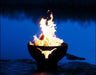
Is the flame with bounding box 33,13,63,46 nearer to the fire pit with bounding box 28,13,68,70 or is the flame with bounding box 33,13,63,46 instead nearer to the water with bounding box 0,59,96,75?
the fire pit with bounding box 28,13,68,70

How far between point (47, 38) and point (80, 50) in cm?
314

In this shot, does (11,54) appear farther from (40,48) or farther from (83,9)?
(83,9)

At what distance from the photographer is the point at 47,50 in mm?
5785

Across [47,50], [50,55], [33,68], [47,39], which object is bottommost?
[33,68]

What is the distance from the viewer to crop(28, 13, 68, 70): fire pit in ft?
19.0

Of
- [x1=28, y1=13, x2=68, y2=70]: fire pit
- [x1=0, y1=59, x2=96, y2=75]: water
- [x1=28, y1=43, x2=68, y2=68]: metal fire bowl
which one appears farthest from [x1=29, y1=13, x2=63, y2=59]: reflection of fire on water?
[x1=0, y1=59, x2=96, y2=75]: water

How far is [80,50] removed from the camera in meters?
9.02

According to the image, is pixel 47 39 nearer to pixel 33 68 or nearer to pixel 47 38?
pixel 47 38

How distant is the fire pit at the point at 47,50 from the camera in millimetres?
5785

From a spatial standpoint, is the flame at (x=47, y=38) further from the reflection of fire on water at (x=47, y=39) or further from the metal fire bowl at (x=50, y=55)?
the metal fire bowl at (x=50, y=55)

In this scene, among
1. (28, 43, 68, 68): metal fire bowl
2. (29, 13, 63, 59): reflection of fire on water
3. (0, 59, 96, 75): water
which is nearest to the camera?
(0, 59, 96, 75): water

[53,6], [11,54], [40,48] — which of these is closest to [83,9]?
[53,6]

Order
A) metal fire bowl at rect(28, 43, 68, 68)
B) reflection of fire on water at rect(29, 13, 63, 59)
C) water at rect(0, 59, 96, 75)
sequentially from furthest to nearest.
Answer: reflection of fire on water at rect(29, 13, 63, 59), metal fire bowl at rect(28, 43, 68, 68), water at rect(0, 59, 96, 75)

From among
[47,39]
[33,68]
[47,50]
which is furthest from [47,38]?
[33,68]
